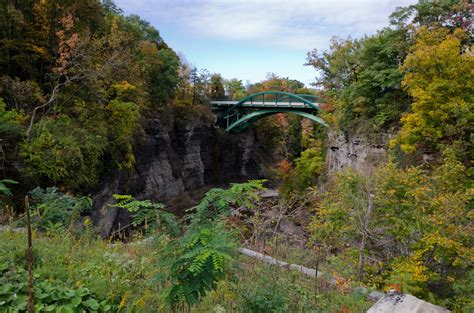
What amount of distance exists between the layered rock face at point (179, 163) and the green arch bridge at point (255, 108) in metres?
1.84

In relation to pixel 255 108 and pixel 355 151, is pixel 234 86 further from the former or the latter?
pixel 355 151

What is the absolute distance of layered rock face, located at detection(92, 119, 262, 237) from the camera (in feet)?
54.3

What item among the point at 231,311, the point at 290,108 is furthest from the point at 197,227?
the point at 290,108

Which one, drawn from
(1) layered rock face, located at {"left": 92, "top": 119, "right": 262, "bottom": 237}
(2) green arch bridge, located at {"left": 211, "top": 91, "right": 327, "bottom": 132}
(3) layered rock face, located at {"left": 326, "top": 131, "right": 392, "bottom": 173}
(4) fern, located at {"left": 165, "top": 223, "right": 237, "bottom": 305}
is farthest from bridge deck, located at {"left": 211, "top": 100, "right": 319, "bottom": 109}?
(4) fern, located at {"left": 165, "top": 223, "right": 237, "bottom": 305}

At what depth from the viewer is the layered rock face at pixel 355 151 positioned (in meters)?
15.4

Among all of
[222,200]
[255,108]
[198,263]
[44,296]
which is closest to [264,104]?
[255,108]

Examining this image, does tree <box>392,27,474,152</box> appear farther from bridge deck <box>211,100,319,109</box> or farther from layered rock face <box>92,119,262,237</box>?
bridge deck <box>211,100,319,109</box>

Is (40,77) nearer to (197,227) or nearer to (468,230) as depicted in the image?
(197,227)

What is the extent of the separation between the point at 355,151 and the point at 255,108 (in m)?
17.3

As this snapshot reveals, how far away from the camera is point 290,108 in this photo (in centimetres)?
2877

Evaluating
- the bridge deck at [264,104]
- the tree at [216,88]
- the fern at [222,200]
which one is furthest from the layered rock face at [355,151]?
the tree at [216,88]

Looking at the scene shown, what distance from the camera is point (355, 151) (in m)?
17.9

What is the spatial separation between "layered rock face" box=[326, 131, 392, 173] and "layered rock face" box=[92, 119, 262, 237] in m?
10.7

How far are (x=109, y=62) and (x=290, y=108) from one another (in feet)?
61.4
